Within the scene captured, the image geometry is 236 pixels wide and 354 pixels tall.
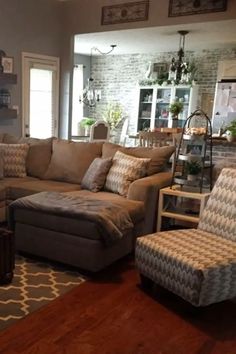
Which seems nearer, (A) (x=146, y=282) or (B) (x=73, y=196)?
(A) (x=146, y=282)

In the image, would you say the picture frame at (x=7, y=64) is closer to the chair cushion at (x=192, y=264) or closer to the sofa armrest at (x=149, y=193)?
the sofa armrest at (x=149, y=193)

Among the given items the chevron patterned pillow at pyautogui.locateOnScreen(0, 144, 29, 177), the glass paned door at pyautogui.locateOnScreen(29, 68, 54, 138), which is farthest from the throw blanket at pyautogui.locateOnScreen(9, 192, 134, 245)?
the glass paned door at pyautogui.locateOnScreen(29, 68, 54, 138)

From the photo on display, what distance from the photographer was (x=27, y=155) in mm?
4230

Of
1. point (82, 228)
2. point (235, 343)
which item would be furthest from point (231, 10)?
point (235, 343)

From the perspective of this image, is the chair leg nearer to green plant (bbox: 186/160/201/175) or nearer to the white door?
green plant (bbox: 186/160/201/175)

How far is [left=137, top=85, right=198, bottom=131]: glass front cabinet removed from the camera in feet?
26.3

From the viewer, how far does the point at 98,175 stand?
3.58 metres

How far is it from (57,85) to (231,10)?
9.82ft

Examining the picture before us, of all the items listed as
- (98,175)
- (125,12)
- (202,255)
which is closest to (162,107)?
(125,12)

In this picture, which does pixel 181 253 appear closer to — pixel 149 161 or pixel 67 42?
pixel 149 161

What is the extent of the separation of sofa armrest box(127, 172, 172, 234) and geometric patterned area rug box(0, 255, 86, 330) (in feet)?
2.87

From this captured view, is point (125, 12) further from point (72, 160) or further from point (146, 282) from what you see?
point (146, 282)

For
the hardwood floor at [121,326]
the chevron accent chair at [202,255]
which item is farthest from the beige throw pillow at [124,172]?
the hardwood floor at [121,326]

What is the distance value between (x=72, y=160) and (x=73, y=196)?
906 mm
